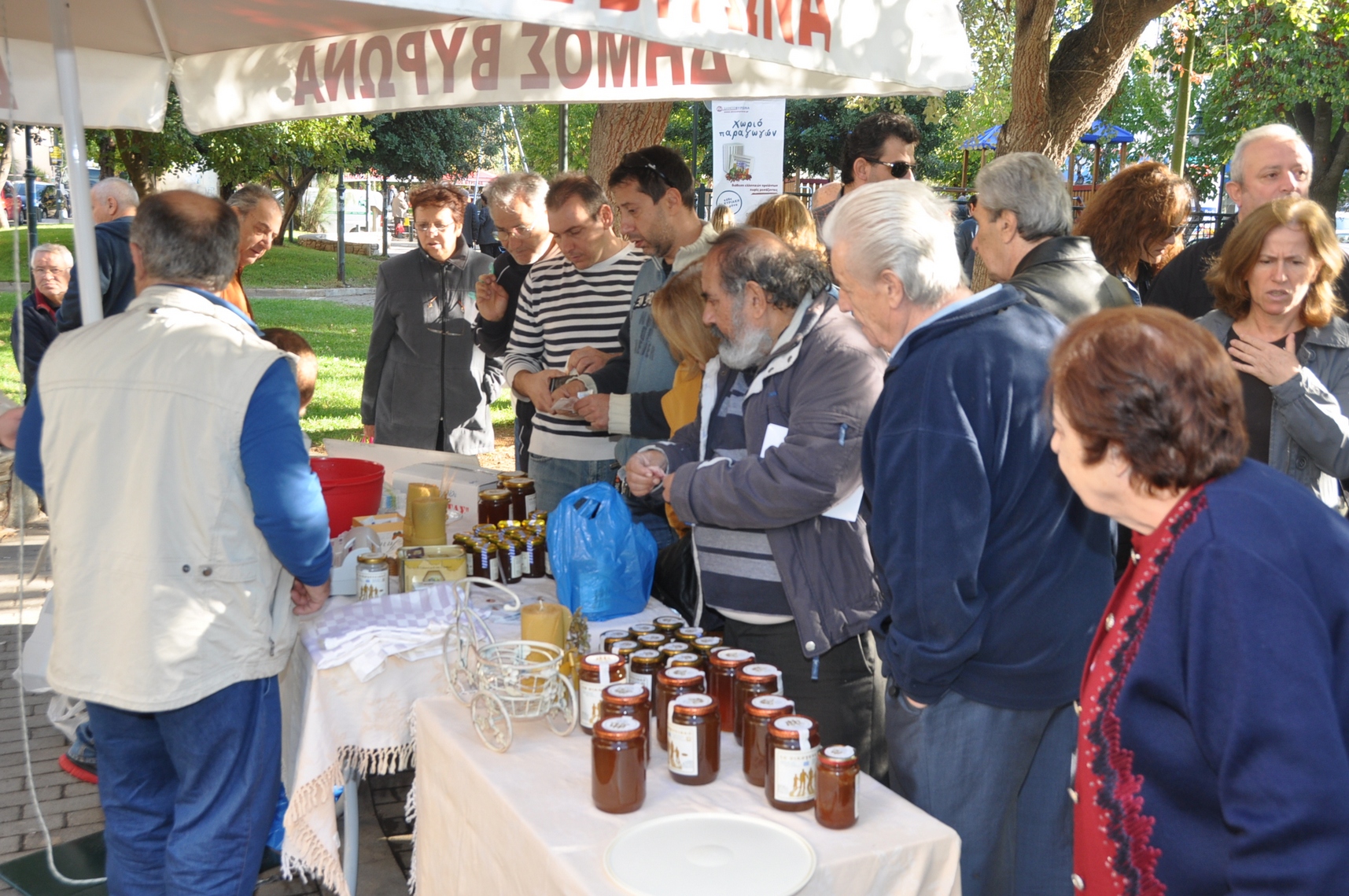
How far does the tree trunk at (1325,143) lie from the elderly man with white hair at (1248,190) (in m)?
21.7

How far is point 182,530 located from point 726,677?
1123mm

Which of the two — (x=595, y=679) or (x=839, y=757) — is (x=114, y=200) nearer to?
(x=595, y=679)

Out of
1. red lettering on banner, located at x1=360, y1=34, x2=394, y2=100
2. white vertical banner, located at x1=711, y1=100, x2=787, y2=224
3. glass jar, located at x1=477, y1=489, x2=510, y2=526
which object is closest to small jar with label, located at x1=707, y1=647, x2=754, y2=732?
glass jar, located at x1=477, y1=489, x2=510, y2=526

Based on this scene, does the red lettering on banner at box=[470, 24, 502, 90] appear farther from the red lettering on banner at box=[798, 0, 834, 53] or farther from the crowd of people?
the red lettering on banner at box=[798, 0, 834, 53]

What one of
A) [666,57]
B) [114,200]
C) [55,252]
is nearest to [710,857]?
[666,57]

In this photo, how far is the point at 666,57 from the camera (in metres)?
3.17

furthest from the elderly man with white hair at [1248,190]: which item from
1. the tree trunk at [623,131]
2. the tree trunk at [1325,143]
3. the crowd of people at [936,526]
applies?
the tree trunk at [1325,143]

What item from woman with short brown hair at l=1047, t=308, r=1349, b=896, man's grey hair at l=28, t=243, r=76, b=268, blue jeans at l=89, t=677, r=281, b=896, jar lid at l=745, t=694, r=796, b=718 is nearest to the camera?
Answer: woman with short brown hair at l=1047, t=308, r=1349, b=896

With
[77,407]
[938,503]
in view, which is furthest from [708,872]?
[77,407]

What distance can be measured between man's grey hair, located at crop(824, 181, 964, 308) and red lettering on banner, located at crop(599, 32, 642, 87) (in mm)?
1401

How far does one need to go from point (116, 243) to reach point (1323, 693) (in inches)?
154

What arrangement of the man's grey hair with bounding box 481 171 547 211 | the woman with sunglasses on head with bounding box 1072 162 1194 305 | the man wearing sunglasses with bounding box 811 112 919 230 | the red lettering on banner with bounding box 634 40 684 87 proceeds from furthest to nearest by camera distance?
the man's grey hair with bounding box 481 171 547 211, the man wearing sunglasses with bounding box 811 112 919 230, the woman with sunglasses on head with bounding box 1072 162 1194 305, the red lettering on banner with bounding box 634 40 684 87

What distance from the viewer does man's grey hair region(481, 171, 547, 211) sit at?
4410mm

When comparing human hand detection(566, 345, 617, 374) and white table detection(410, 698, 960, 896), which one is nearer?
white table detection(410, 698, 960, 896)
